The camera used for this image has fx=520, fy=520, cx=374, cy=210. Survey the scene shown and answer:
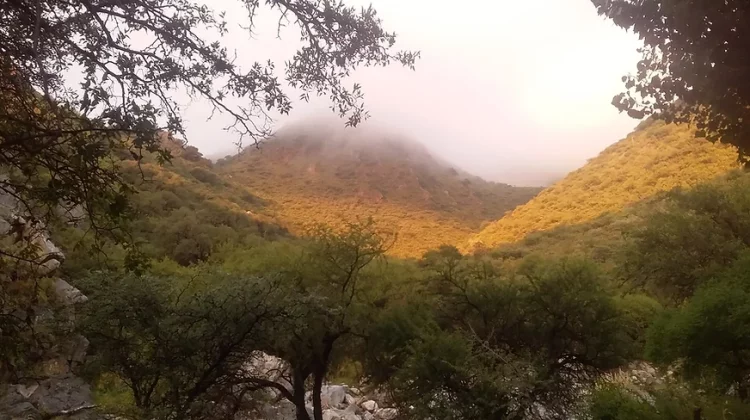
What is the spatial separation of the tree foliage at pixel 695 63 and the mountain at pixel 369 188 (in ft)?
130

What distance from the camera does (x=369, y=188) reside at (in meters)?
63.0

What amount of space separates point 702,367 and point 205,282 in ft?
45.7

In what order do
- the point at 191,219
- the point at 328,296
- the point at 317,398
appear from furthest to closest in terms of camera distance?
the point at 191,219
the point at 328,296
the point at 317,398

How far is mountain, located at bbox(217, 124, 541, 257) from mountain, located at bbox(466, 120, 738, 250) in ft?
22.9

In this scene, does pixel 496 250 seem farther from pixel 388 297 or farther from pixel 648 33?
pixel 648 33

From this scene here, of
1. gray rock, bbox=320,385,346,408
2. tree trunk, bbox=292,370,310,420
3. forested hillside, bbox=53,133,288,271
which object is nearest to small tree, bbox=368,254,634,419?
tree trunk, bbox=292,370,310,420

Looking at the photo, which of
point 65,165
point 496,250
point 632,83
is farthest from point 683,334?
point 496,250

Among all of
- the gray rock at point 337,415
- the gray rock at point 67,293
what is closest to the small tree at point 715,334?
the gray rock at point 337,415

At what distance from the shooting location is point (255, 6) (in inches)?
208

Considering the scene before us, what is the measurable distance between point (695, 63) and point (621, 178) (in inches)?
1778

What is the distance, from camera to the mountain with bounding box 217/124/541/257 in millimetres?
54000

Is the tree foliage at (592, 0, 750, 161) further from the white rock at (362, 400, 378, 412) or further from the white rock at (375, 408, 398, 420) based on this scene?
the white rock at (362, 400, 378, 412)

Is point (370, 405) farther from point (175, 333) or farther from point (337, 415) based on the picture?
point (175, 333)

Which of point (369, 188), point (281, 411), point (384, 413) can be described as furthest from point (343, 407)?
point (369, 188)
